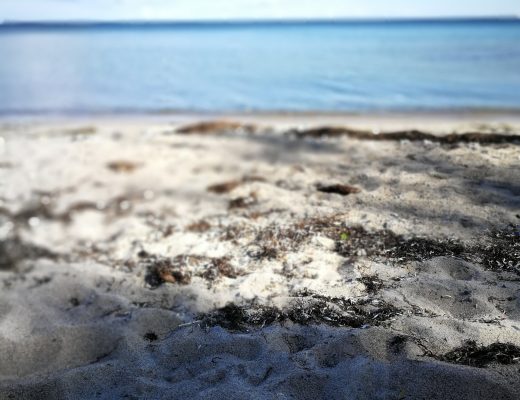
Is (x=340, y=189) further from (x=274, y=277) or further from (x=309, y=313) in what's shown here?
(x=309, y=313)

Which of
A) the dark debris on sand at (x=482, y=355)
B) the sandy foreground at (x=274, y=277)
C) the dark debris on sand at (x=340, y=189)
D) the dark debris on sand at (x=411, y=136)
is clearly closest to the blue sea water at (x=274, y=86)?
the dark debris on sand at (x=411, y=136)

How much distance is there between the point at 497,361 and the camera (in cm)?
228

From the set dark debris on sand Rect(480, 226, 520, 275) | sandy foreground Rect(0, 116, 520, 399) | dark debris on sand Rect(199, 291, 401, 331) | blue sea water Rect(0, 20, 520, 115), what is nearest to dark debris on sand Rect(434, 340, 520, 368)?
sandy foreground Rect(0, 116, 520, 399)

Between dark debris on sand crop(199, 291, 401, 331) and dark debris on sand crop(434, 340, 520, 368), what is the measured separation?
472 mm

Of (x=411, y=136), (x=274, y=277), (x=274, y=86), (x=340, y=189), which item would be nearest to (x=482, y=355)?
(x=274, y=277)

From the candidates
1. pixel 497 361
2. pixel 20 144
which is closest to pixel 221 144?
pixel 20 144

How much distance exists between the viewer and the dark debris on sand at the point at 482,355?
7.50 ft

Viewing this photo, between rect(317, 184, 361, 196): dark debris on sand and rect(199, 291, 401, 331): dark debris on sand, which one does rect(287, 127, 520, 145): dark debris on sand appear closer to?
rect(317, 184, 361, 196): dark debris on sand

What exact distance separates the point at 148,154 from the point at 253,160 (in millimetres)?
1923

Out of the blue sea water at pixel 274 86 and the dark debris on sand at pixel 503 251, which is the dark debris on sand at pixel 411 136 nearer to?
the dark debris on sand at pixel 503 251

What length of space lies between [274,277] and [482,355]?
157 centimetres

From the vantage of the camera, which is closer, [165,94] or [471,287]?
[471,287]

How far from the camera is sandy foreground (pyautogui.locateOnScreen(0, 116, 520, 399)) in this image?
94.7 inches

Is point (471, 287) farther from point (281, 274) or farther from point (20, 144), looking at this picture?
point (20, 144)
